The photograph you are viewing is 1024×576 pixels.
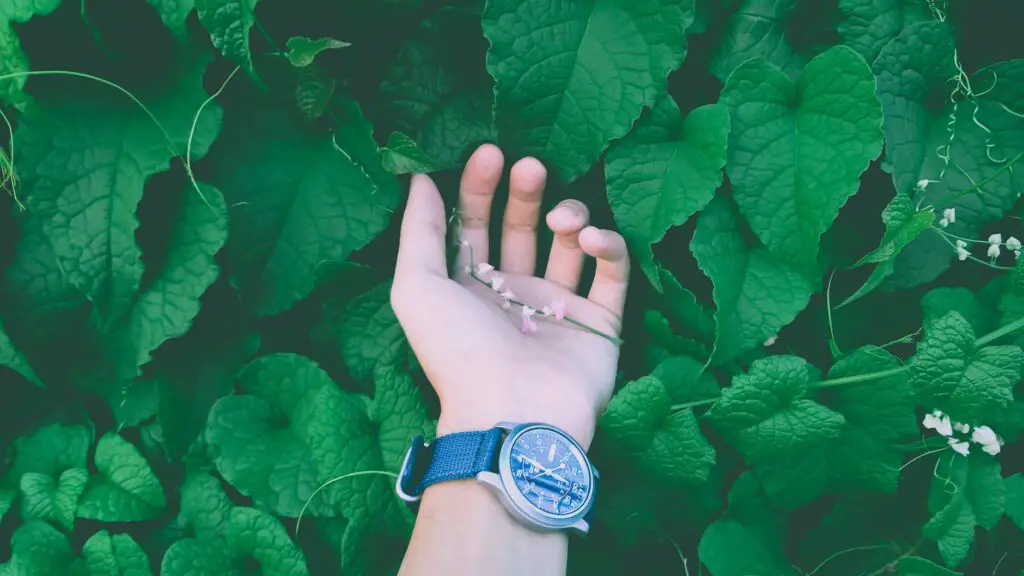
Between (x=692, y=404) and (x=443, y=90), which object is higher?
(x=443, y=90)

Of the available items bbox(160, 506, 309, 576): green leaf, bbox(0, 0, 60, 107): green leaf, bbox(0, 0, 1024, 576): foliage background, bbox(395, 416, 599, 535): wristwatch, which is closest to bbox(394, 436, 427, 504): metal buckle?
bbox(395, 416, 599, 535): wristwatch

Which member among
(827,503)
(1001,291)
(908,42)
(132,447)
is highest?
(908,42)

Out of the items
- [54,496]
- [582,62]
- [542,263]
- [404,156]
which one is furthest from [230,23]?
[54,496]

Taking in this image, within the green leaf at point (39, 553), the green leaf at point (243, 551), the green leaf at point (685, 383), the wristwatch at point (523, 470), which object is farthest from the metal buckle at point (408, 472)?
the green leaf at point (39, 553)

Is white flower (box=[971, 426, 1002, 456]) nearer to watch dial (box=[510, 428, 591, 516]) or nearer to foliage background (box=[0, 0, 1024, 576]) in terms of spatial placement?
foliage background (box=[0, 0, 1024, 576])

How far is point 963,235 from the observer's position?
0.95m

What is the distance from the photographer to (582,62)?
0.92 metres

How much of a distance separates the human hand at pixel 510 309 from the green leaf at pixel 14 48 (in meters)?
0.48

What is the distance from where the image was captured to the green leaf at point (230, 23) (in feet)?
2.73

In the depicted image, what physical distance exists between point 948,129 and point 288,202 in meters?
0.89

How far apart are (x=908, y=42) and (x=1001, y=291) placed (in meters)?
0.36

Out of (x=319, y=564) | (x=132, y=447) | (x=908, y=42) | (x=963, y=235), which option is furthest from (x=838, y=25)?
(x=132, y=447)

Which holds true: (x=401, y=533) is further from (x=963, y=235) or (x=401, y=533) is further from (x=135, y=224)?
(x=963, y=235)

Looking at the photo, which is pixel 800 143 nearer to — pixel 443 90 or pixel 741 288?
pixel 741 288
